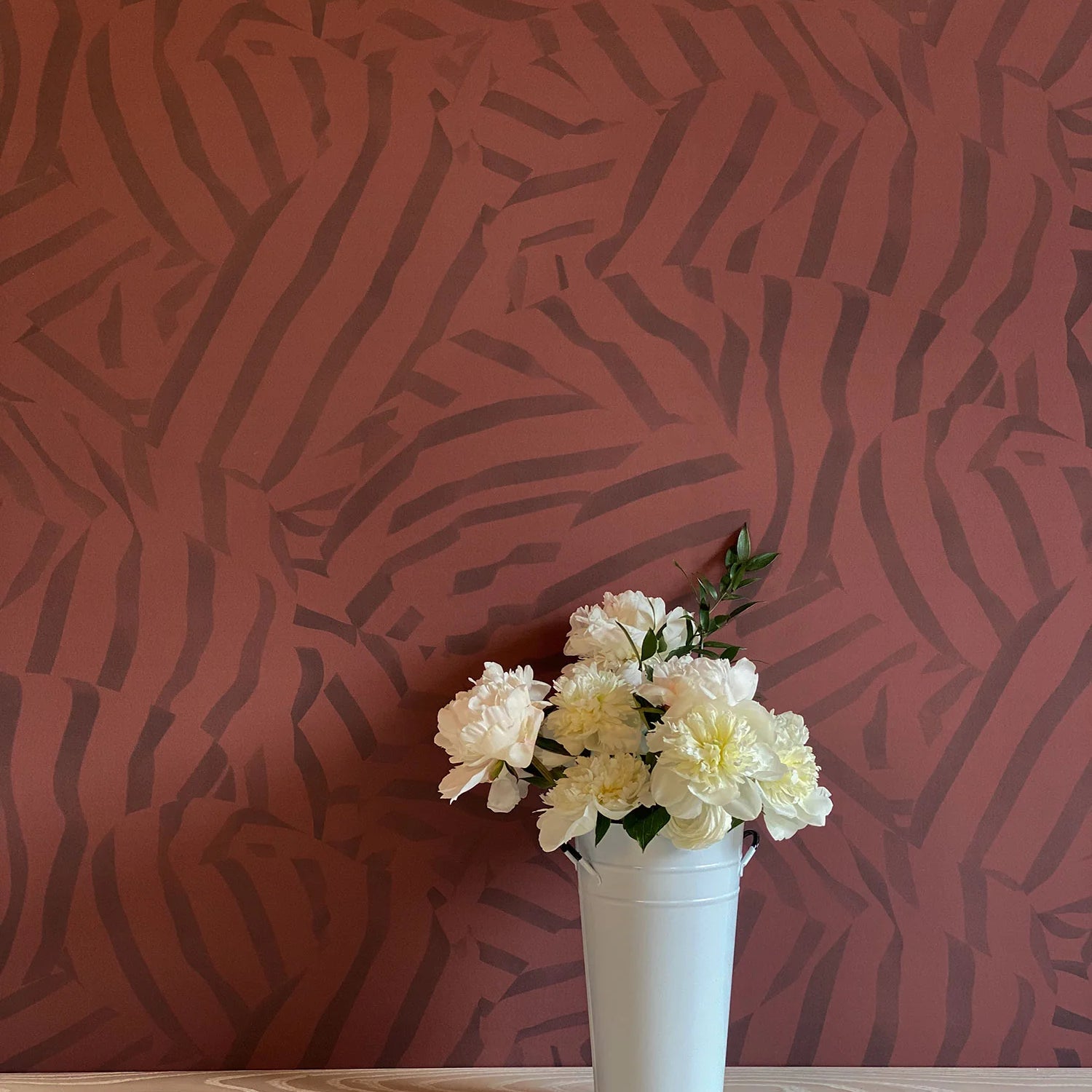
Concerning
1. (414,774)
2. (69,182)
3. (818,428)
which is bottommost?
(414,774)

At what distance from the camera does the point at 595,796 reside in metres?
0.84

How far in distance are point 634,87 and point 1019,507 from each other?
65 centimetres

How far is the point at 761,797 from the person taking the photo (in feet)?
2.70

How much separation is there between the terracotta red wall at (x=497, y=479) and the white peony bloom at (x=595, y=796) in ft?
0.83

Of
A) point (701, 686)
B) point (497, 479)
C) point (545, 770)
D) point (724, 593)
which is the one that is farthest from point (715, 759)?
point (497, 479)

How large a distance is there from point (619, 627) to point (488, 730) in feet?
0.61

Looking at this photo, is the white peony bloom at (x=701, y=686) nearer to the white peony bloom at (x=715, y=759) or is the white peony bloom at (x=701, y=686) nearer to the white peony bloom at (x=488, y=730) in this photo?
the white peony bloom at (x=715, y=759)

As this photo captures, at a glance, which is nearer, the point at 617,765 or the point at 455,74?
the point at 617,765

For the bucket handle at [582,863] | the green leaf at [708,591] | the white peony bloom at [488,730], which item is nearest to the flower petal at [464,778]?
the white peony bloom at [488,730]

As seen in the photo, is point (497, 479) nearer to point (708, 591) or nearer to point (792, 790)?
point (708, 591)

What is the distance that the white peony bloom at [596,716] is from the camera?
87cm

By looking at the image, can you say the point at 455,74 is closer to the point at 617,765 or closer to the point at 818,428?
the point at 818,428

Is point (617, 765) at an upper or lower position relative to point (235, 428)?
lower

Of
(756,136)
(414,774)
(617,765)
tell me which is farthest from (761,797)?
(756,136)
